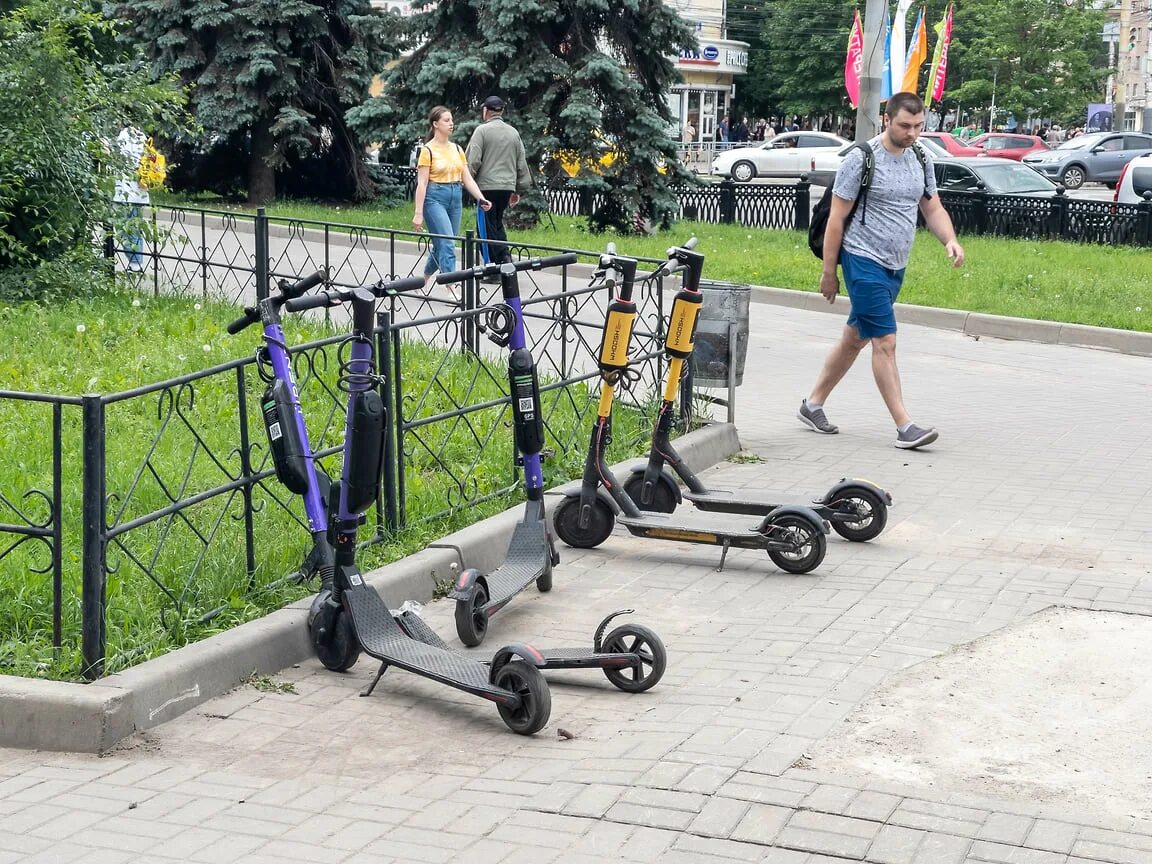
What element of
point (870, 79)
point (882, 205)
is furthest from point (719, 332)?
point (870, 79)

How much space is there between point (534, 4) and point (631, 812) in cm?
1778

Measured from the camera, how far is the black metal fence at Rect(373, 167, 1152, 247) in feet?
64.8

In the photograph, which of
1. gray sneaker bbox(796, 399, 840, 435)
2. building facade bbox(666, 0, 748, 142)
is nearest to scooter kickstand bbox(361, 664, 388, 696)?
gray sneaker bbox(796, 399, 840, 435)

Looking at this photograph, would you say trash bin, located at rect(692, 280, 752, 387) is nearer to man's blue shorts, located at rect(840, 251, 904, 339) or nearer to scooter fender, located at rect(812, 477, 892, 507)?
man's blue shorts, located at rect(840, 251, 904, 339)

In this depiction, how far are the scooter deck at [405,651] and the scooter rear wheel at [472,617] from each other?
254 mm

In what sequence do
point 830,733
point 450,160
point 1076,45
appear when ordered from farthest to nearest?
point 1076,45, point 450,160, point 830,733

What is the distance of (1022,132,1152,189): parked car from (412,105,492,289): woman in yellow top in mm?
30578

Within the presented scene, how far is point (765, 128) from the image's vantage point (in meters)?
66.3

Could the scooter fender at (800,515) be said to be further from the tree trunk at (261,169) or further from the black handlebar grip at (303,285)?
the tree trunk at (261,169)

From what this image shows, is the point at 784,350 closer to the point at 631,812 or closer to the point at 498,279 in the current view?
the point at 498,279

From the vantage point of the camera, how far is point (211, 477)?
21.3ft

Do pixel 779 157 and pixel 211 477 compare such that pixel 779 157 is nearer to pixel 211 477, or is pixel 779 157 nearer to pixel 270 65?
pixel 270 65

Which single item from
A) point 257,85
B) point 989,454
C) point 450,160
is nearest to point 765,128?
point 257,85

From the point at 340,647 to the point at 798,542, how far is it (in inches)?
79.4
